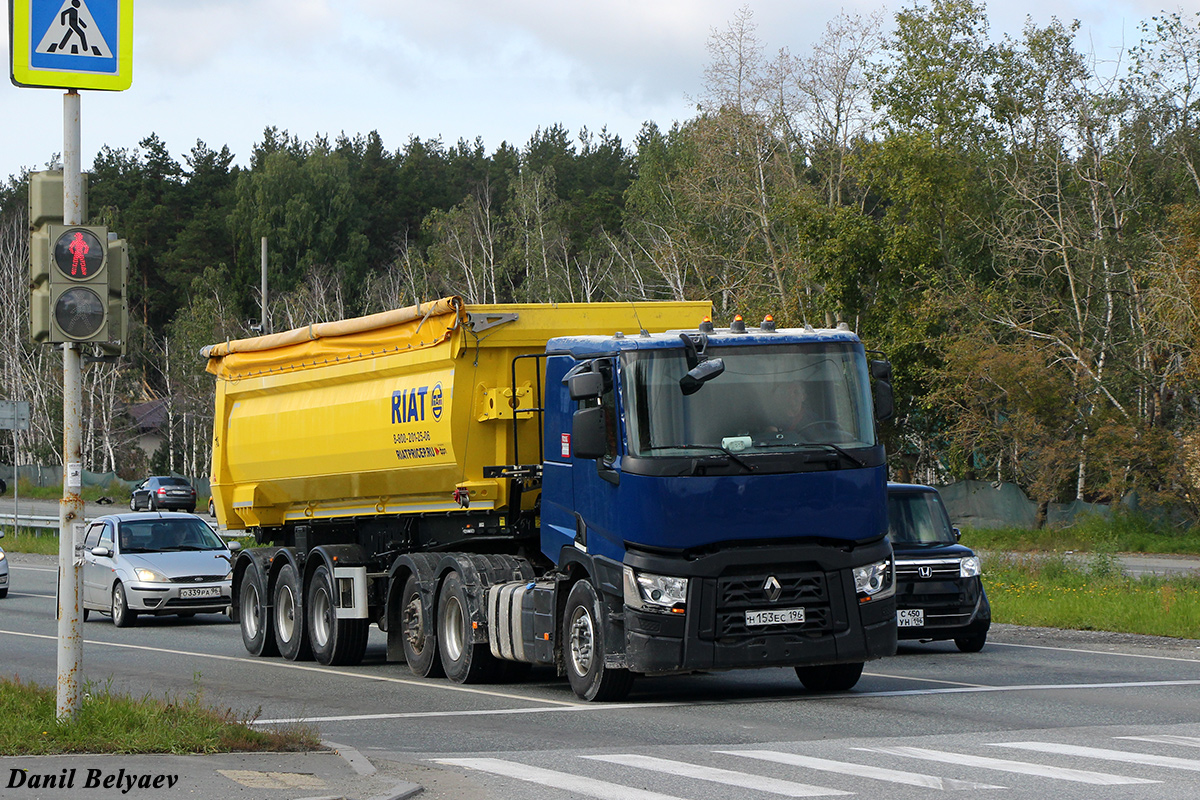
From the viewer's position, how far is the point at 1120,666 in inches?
622

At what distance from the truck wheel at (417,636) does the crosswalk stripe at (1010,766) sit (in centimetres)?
634

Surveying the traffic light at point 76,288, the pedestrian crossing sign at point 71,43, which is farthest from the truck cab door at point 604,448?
the pedestrian crossing sign at point 71,43

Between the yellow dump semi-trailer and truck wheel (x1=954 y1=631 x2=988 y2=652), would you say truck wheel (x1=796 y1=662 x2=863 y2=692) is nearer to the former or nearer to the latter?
the yellow dump semi-trailer

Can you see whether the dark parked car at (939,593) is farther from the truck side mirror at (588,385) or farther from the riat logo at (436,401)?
the truck side mirror at (588,385)

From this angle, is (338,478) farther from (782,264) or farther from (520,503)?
(782,264)

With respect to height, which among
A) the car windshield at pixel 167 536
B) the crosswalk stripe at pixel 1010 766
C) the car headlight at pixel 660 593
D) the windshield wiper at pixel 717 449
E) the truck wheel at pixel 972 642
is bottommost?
the crosswalk stripe at pixel 1010 766

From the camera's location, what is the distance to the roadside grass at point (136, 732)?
30.4 feet

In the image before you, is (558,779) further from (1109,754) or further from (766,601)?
(766,601)

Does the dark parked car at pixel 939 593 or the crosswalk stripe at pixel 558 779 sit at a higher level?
the dark parked car at pixel 939 593

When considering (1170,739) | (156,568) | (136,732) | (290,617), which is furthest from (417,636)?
(156,568)

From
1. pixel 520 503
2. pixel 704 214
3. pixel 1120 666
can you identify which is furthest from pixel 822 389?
pixel 704 214

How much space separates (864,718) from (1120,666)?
201 inches

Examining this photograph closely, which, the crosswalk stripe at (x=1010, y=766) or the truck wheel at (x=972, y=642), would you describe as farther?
the truck wheel at (x=972, y=642)

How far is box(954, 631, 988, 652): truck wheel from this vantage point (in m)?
17.1
